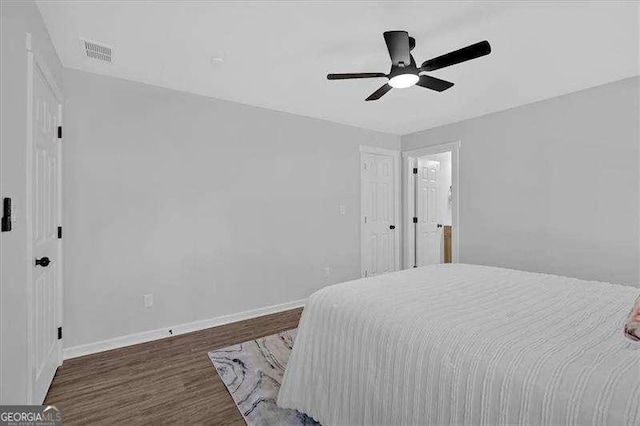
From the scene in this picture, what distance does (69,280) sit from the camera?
8.23ft

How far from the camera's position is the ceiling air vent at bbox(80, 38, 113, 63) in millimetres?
2193

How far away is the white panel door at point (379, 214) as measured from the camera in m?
4.45

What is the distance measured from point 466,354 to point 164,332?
9.10 feet

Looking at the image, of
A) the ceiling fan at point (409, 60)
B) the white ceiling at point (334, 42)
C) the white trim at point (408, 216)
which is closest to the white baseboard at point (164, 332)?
the white trim at point (408, 216)

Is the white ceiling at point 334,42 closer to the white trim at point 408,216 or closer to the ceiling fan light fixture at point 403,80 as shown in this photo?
the ceiling fan light fixture at point 403,80

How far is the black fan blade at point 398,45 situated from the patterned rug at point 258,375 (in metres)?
2.26

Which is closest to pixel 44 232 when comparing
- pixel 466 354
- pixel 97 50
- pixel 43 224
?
pixel 43 224

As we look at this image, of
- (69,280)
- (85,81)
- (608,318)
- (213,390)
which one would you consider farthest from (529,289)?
(85,81)

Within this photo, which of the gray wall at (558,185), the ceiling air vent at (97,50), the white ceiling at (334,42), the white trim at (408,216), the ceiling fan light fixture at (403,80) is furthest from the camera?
the white trim at (408,216)

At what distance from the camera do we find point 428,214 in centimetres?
503

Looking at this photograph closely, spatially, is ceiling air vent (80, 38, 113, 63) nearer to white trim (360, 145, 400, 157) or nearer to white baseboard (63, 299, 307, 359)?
white baseboard (63, 299, 307, 359)

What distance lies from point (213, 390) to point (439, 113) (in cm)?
371

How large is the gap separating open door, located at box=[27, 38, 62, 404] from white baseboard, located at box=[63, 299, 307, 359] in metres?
0.19

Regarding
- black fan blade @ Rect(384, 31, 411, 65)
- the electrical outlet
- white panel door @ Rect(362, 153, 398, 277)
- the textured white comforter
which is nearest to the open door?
the electrical outlet
